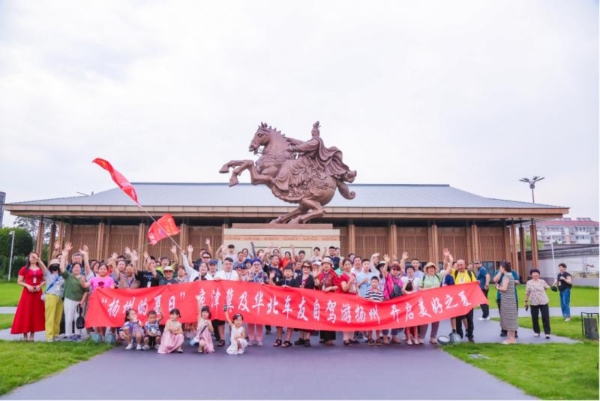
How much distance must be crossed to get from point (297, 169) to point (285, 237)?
7.44ft

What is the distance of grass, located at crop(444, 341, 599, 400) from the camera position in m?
5.00

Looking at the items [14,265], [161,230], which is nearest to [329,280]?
[161,230]

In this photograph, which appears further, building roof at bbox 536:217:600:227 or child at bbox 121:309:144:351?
building roof at bbox 536:217:600:227

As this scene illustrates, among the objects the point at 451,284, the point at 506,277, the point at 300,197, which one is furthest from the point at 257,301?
the point at 300,197

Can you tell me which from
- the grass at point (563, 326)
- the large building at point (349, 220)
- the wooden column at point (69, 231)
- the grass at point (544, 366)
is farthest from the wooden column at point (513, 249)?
the wooden column at point (69, 231)

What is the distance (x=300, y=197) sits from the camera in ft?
47.0

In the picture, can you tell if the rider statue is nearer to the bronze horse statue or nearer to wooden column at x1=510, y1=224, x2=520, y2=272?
the bronze horse statue

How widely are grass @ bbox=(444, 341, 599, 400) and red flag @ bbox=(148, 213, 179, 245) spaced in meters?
7.92

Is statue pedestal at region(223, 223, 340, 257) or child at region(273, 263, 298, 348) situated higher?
statue pedestal at region(223, 223, 340, 257)

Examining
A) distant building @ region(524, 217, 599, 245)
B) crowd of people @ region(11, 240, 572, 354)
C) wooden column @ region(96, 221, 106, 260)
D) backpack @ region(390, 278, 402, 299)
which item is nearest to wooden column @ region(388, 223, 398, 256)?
crowd of people @ region(11, 240, 572, 354)

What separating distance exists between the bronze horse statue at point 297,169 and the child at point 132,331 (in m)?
6.79

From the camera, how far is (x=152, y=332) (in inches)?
293

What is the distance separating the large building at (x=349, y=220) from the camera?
81.1ft

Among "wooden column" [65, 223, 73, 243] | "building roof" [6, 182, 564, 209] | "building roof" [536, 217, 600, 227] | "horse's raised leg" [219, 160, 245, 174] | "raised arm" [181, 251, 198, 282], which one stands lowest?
"raised arm" [181, 251, 198, 282]
